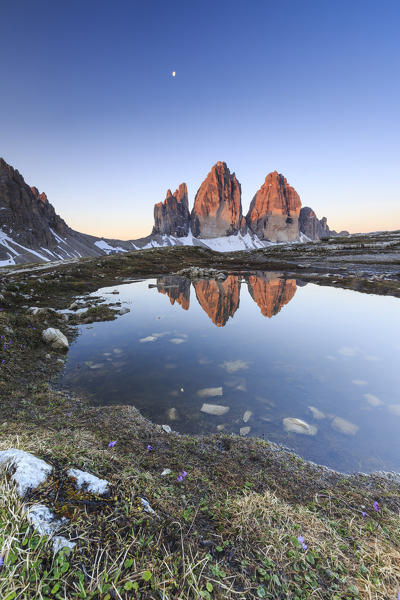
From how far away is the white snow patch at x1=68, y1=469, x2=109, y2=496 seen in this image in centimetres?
233

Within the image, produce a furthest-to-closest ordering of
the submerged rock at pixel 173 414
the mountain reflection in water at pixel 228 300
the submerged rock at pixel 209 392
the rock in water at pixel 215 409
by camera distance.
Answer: the mountain reflection in water at pixel 228 300 < the submerged rock at pixel 209 392 < the rock in water at pixel 215 409 < the submerged rock at pixel 173 414

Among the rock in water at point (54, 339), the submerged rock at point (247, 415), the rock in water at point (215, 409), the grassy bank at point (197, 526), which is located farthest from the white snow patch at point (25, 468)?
the rock in water at point (54, 339)

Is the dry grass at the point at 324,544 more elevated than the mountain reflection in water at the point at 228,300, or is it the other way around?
the dry grass at the point at 324,544

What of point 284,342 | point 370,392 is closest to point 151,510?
point 370,392

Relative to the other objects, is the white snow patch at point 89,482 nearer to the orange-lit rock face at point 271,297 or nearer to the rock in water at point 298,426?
the rock in water at point 298,426

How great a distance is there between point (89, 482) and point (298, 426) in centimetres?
541

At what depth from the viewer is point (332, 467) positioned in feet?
15.7

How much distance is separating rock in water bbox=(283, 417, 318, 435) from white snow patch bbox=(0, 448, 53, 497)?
551 cm

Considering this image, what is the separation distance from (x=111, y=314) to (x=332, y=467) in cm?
1482

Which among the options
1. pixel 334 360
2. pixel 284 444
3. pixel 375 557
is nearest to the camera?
pixel 375 557

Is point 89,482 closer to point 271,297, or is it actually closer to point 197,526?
point 197,526

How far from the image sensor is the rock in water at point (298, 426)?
585cm

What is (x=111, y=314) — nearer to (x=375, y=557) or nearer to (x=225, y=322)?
(x=225, y=322)

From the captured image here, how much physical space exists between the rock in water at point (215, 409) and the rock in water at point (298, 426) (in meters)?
1.62
